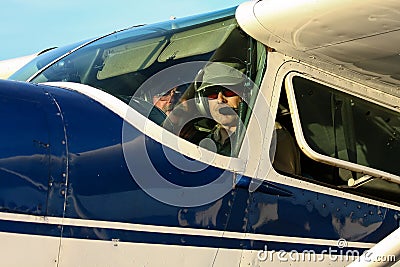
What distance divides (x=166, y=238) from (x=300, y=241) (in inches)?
32.5

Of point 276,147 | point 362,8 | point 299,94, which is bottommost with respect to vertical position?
point 276,147

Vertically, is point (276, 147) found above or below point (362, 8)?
below

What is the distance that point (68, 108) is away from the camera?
3230 millimetres

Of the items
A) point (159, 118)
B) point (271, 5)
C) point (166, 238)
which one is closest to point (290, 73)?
point (271, 5)

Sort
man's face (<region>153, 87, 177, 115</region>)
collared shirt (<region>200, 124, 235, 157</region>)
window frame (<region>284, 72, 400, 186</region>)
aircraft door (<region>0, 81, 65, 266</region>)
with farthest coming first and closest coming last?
window frame (<region>284, 72, 400, 186</region>) < man's face (<region>153, 87, 177, 115</region>) < collared shirt (<region>200, 124, 235, 157</region>) < aircraft door (<region>0, 81, 65, 266</region>)

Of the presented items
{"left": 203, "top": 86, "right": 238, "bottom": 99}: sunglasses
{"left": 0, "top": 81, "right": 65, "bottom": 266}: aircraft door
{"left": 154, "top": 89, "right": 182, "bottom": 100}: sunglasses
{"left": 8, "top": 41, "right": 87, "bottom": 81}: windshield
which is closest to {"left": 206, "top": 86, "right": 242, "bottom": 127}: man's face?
{"left": 203, "top": 86, "right": 238, "bottom": 99}: sunglasses

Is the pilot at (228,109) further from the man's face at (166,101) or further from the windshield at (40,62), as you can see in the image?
the windshield at (40,62)

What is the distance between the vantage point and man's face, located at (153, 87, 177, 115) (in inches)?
147

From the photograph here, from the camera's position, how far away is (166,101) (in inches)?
149

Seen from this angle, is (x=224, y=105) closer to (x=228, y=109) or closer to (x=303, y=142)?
(x=228, y=109)

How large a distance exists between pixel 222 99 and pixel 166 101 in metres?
0.30

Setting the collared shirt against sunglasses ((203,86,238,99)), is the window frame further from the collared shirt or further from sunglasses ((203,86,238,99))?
the collared shirt

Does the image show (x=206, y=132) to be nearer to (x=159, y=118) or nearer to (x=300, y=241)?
(x=159, y=118)

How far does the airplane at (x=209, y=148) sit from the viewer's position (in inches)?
120
